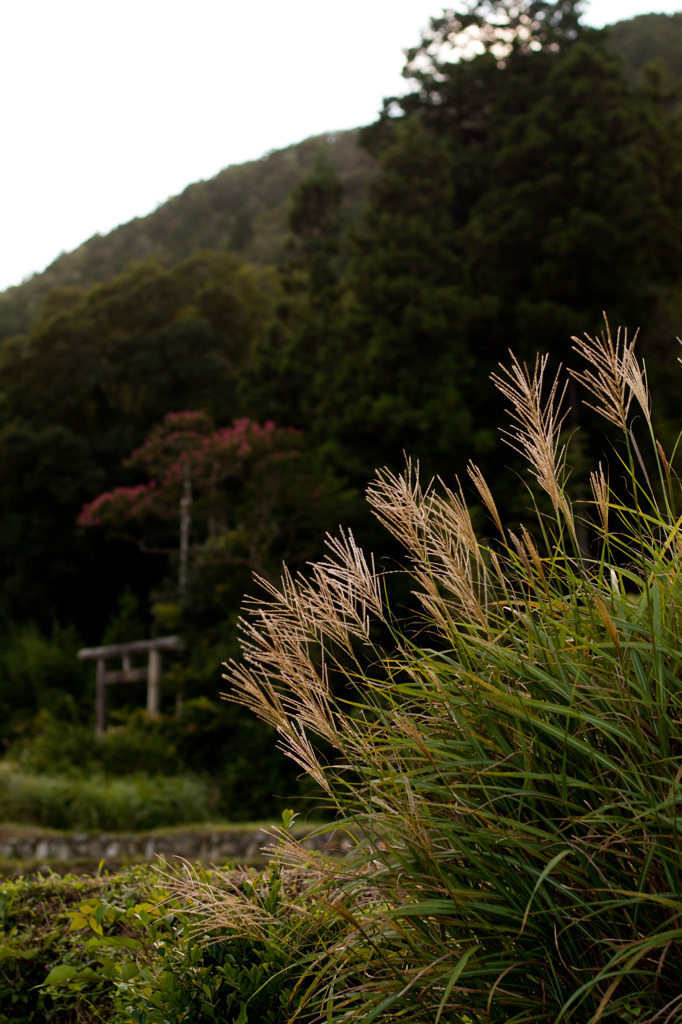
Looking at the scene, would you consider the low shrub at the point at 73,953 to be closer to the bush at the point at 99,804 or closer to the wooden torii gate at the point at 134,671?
the bush at the point at 99,804

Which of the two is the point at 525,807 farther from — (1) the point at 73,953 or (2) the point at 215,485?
(2) the point at 215,485

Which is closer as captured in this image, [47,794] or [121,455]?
Result: [47,794]

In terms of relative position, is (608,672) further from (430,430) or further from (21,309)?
(21,309)

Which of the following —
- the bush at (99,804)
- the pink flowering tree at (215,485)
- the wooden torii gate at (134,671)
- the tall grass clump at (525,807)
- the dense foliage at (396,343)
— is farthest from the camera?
the wooden torii gate at (134,671)

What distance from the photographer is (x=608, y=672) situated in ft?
4.79

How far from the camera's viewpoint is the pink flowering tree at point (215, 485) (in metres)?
12.4

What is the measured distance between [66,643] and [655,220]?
13.8 m

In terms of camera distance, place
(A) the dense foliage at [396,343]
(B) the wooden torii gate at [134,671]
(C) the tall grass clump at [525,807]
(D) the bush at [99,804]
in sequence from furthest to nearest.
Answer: (B) the wooden torii gate at [134,671]
(A) the dense foliage at [396,343]
(D) the bush at [99,804]
(C) the tall grass clump at [525,807]

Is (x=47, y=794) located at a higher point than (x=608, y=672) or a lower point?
lower

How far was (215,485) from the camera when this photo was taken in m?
13.7

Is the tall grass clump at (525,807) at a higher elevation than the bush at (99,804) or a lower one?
higher

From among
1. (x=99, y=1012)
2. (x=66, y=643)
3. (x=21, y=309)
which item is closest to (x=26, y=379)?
(x=66, y=643)

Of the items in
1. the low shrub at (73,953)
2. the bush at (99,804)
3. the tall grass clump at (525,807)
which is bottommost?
the bush at (99,804)

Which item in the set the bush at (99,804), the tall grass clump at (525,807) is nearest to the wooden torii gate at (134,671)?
the bush at (99,804)
